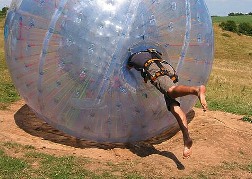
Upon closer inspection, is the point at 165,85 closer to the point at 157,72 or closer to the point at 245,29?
the point at 157,72

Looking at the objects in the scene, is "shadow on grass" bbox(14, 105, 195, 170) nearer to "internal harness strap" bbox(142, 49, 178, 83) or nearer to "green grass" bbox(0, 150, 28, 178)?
"green grass" bbox(0, 150, 28, 178)

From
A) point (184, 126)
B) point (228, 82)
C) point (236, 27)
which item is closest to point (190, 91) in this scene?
point (184, 126)

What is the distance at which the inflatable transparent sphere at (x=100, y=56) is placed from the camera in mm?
5219

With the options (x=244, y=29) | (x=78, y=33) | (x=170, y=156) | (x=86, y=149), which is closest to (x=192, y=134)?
(x=170, y=156)

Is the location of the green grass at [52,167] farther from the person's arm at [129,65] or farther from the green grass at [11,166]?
the person's arm at [129,65]

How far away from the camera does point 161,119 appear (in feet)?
19.5

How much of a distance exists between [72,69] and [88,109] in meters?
0.56

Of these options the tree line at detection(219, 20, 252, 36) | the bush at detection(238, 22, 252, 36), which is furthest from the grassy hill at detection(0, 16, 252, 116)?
the bush at detection(238, 22, 252, 36)

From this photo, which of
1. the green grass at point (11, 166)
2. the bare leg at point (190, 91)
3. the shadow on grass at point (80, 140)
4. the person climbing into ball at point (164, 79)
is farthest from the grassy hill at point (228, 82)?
the bare leg at point (190, 91)

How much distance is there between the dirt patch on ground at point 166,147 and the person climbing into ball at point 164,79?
751 mm

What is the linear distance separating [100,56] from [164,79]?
2.68ft

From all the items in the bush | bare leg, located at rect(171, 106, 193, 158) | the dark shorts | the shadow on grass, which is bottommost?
the bush

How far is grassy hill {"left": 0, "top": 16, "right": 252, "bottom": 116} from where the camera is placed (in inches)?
386

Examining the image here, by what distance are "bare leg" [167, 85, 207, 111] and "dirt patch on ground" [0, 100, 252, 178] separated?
1.08m
